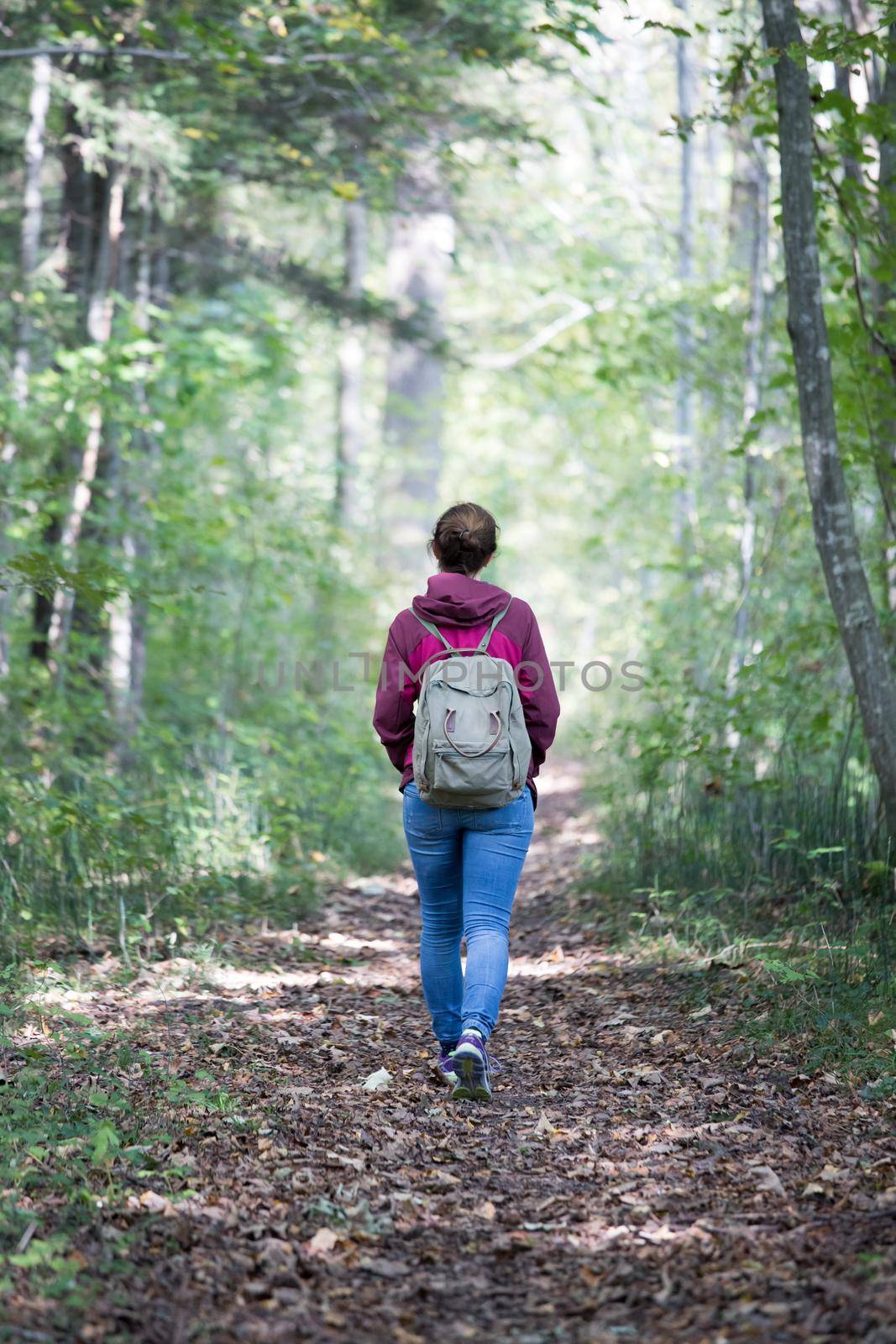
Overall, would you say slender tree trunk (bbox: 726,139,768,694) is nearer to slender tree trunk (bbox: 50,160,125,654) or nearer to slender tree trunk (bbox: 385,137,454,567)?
slender tree trunk (bbox: 50,160,125,654)

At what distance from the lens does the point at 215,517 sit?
912 cm

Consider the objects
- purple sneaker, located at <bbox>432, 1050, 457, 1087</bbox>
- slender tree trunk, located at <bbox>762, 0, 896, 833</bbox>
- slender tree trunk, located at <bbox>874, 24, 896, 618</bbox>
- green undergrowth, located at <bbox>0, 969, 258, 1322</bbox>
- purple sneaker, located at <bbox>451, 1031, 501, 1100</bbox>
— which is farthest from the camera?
slender tree trunk, located at <bbox>874, 24, 896, 618</bbox>

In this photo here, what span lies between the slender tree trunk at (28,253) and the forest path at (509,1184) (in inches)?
162

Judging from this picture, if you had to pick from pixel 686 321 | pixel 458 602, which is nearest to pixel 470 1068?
pixel 458 602

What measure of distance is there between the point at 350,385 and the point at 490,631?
33.1ft

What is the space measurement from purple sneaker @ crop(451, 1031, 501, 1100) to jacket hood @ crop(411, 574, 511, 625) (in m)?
1.35

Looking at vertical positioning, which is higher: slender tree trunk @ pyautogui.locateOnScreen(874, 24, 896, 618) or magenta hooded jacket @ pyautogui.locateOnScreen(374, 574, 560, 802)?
slender tree trunk @ pyautogui.locateOnScreen(874, 24, 896, 618)

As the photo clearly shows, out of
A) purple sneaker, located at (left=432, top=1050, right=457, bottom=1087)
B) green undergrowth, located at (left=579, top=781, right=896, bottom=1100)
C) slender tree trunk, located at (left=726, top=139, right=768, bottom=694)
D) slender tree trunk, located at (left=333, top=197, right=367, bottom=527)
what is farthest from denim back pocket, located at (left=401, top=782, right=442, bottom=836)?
slender tree trunk, located at (left=333, top=197, right=367, bottom=527)

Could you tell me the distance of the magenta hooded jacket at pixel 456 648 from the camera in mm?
3838

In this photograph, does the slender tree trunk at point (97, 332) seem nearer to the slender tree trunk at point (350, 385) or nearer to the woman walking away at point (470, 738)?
the slender tree trunk at point (350, 385)

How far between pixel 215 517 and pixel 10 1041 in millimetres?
5681

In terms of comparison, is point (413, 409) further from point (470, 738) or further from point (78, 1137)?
point (78, 1137)

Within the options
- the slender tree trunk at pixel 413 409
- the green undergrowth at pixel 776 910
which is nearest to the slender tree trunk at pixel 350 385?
the slender tree trunk at pixel 413 409

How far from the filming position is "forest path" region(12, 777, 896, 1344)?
246 centimetres
